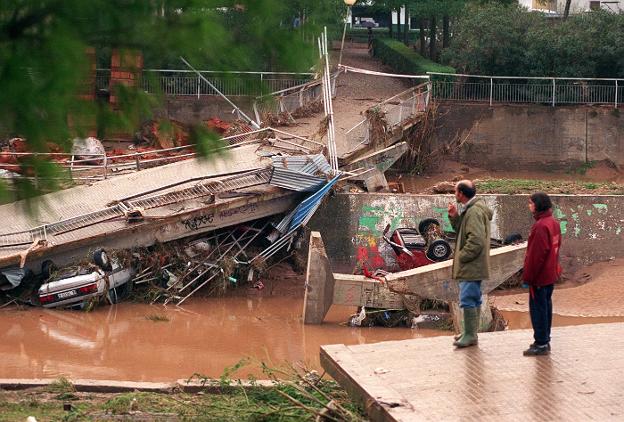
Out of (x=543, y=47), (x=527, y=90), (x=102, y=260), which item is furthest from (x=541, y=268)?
(x=543, y=47)

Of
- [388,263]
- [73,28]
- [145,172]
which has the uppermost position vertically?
[73,28]

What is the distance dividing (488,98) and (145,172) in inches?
635

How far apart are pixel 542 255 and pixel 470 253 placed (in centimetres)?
76

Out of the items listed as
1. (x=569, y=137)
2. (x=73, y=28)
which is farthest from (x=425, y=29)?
(x=73, y=28)

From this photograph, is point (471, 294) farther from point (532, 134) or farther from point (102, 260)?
point (532, 134)

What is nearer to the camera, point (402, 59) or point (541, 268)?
point (541, 268)

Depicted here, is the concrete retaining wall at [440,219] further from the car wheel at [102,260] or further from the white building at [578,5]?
the white building at [578,5]

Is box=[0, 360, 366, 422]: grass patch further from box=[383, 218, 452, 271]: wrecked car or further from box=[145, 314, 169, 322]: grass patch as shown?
box=[383, 218, 452, 271]: wrecked car

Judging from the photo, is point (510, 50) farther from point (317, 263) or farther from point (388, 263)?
point (317, 263)

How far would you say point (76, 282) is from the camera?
20.2 m

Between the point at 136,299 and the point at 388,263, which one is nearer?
the point at 136,299

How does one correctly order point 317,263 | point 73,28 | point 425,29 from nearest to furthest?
point 73,28, point 317,263, point 425,29

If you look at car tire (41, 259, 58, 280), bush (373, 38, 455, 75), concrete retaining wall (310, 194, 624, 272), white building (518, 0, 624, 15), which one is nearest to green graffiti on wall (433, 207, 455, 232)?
concrete retaining wall (310, 194, 624, 272)

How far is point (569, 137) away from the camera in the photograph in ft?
118
